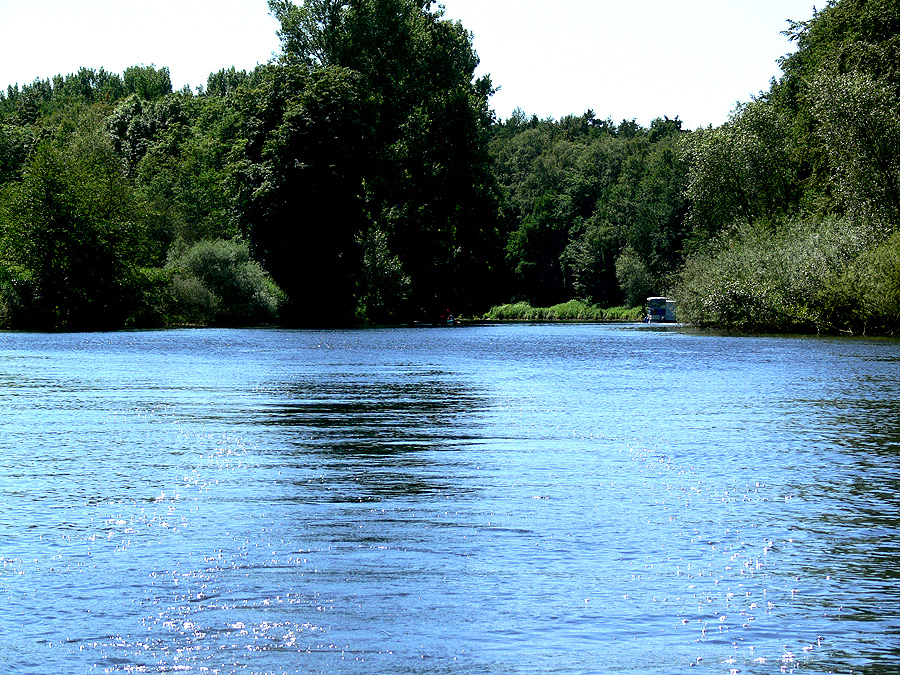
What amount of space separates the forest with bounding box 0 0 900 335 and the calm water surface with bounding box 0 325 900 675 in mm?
44938

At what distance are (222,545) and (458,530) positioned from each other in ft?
9.10

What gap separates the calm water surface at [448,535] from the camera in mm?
8469

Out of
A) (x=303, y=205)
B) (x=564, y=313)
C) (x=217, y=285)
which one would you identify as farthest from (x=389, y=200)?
(x=564, y=313)

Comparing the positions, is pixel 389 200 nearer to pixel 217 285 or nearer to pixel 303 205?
pixel 303 205

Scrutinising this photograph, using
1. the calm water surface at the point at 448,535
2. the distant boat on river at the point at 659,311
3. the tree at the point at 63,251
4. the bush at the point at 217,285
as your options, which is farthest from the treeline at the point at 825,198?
the tree at the point at 63,251

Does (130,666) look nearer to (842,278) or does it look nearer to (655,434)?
(655,434)

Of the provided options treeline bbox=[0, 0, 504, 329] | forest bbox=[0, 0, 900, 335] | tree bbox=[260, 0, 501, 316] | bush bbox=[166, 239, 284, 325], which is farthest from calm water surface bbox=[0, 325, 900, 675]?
tree bbox=[260, 0, 501, 316]

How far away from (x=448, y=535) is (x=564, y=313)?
482ft

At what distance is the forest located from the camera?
227 ft

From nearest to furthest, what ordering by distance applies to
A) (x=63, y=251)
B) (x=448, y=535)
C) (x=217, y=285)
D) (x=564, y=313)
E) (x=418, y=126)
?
1. (x=448, y=535)
2. (x=63, y=251)
3. (x=217, y=285)
4. (x=418, y=126)
5. (x=564, y=313)

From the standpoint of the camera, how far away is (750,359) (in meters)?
47.2

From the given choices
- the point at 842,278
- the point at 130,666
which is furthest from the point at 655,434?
the point at 842,278

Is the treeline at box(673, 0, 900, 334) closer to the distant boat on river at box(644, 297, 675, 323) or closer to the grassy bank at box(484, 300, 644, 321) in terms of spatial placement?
the distant boat on river at box(644, 297, 675, 323)

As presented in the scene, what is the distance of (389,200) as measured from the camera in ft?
338
